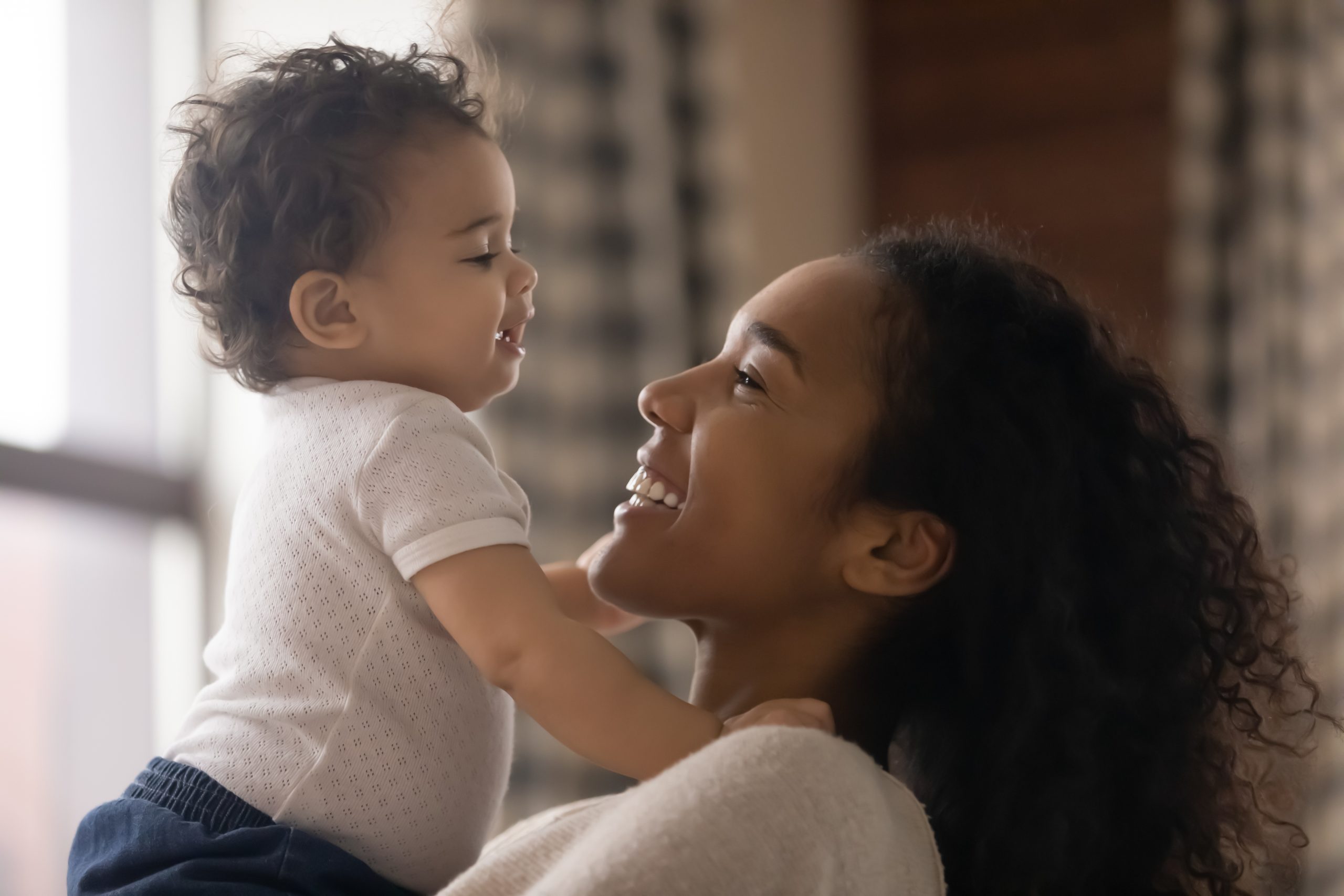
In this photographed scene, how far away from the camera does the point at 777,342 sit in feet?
4.30

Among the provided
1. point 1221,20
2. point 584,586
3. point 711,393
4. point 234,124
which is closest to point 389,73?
point 234,124

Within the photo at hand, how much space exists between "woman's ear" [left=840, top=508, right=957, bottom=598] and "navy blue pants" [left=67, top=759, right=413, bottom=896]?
51 centimetres

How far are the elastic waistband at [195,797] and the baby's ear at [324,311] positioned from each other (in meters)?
0.39

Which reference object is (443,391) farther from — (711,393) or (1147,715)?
(1147,715)

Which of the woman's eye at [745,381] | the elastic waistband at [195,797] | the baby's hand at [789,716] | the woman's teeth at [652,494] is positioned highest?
the woman's eye at [745,381]

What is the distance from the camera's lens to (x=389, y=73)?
1290mm

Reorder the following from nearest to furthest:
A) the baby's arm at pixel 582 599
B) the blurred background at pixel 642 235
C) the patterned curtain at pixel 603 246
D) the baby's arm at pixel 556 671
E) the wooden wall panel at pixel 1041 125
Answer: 1. the baby's arm at pixel 556 671
2. the baby's arm at pixel 582 599
3. the blurred background at pixel 642 235
4. the patterned curtain at pixel 603 246
5. the wooden wall panel at pixel 1041 125

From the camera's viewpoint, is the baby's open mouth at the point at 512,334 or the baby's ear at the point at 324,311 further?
the baby's open mouth at the point at 512,334

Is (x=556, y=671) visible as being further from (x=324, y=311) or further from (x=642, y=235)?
(x=642, y=235)

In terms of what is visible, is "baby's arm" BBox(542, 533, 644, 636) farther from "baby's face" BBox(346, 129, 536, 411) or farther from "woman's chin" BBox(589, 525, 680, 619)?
"baby's face" BBox(346, 129, 536, 411)

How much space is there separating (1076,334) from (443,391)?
0.60m

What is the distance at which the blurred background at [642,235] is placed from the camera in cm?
240

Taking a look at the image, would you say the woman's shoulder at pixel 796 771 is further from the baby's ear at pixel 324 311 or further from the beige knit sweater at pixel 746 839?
the baby's ear at pixel 324 311

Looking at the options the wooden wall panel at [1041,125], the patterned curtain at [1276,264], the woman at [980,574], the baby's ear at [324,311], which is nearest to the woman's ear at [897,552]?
the woman at [980,574]
